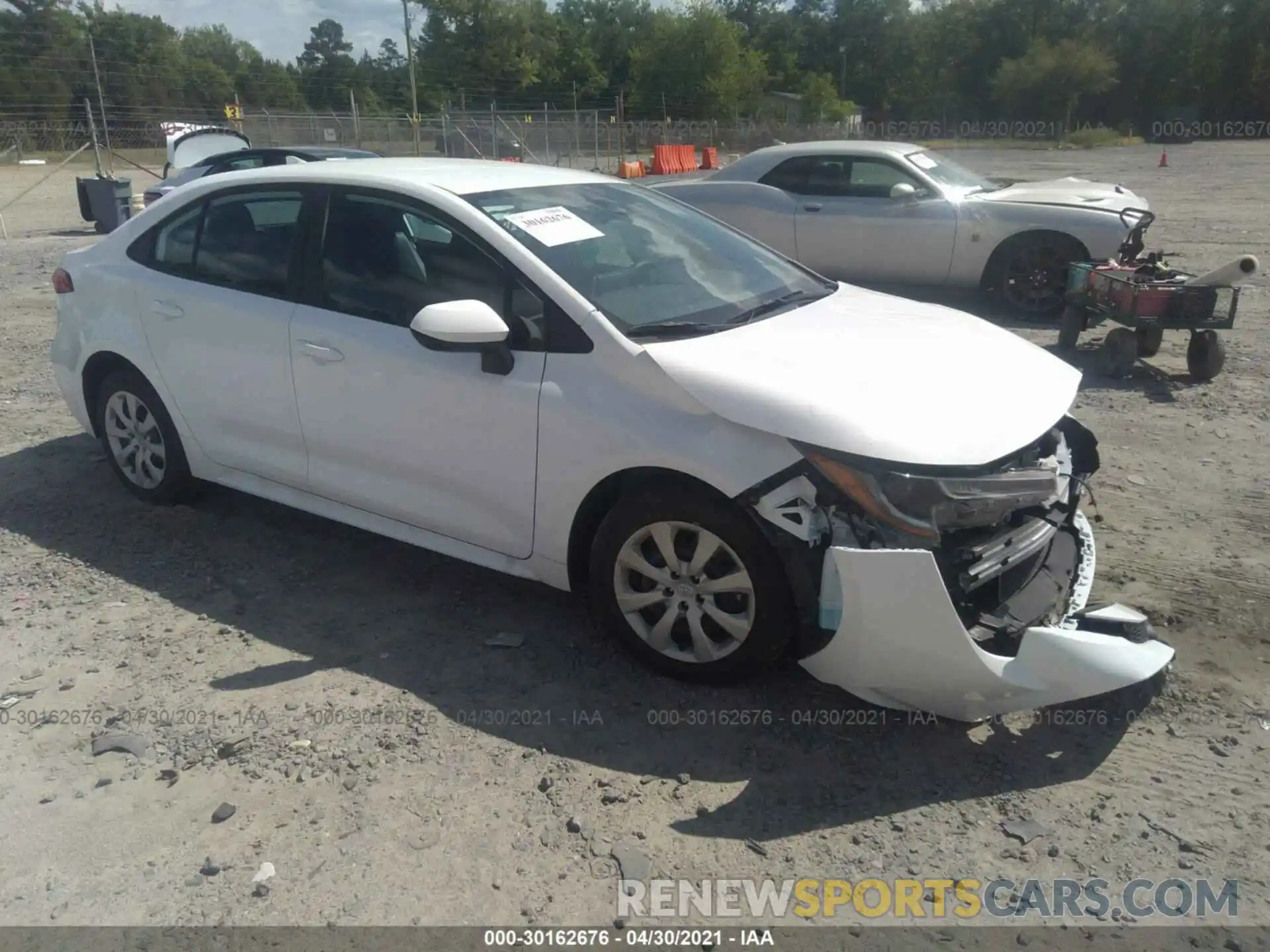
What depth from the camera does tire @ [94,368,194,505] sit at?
489 centimetres

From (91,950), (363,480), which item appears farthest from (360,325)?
(91,950)

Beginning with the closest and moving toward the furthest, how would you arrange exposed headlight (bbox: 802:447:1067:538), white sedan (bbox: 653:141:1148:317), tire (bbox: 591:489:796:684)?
A: 1. exposed headlight (bbox: 802:447:1067:538)
2. tire (bbox: 591:489:796:684)
3. white sedan (bbox: 653:141:1148:317)

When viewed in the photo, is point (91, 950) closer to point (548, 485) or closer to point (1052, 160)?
point (548, 485)

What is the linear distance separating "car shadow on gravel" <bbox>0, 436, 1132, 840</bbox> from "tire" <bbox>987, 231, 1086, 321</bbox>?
6.67 metres

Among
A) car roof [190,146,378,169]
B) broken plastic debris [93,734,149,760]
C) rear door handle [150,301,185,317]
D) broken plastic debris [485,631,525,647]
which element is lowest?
broken plastic debris [93,734,149,760]

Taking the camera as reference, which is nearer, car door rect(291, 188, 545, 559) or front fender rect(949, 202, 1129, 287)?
car door rect(291, 188, 545, 559)

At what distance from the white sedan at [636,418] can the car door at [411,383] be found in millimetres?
11

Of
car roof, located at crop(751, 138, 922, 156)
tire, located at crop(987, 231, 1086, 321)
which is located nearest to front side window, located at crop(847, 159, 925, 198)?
car roof, located at crop(751, 138, 922, 156)

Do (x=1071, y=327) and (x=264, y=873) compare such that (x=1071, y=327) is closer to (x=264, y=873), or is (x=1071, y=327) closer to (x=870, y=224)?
(x=870, y=224)

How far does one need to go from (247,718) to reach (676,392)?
5.90 ft

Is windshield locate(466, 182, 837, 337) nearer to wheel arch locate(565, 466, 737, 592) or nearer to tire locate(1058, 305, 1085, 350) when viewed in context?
wheel arch locate(565, 466, 737, 592)

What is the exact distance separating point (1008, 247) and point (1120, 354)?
2.32 metres

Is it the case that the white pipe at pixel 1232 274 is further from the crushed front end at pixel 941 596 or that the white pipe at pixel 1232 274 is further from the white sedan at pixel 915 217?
the crushed front end at pixel 941 596

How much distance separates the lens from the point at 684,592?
3.40 metres
